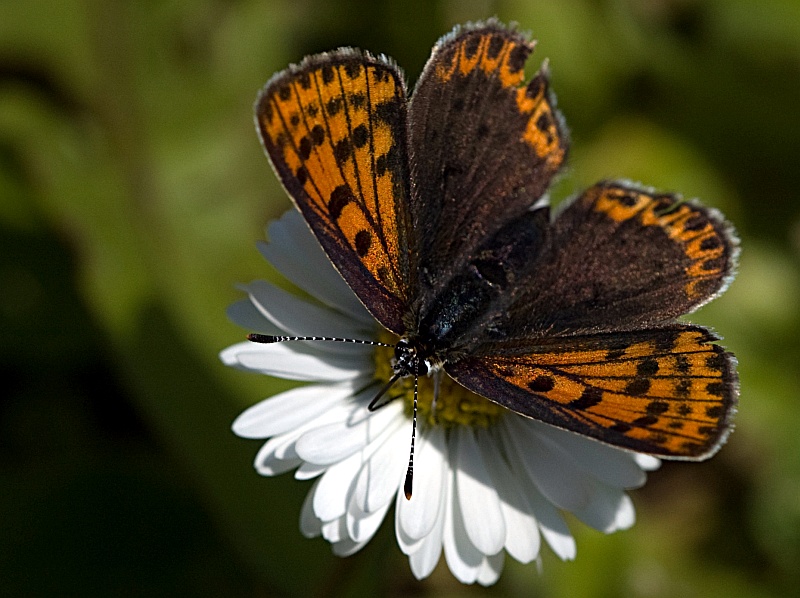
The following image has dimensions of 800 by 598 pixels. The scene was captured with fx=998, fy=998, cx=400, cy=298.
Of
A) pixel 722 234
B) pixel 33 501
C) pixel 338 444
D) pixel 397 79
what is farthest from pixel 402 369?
pixel 33 501

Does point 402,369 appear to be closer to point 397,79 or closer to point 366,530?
point 366,530

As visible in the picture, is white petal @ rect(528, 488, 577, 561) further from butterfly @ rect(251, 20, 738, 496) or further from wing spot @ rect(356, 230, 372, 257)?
wing spot @ rect(356, 230, 372, 257)

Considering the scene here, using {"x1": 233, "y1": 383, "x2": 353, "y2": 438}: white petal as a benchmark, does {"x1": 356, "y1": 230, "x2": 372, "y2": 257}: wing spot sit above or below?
above

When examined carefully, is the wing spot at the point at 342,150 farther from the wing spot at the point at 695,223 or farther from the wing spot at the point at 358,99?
the wing spot at the point at 695,223

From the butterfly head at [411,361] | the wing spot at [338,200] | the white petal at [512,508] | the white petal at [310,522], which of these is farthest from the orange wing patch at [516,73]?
the white petal at [310,522]

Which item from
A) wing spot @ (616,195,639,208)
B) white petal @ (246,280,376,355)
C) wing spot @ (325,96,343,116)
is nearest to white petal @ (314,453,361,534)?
white petal @ (246,280,376,355)

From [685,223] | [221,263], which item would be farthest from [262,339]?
[221,263]
